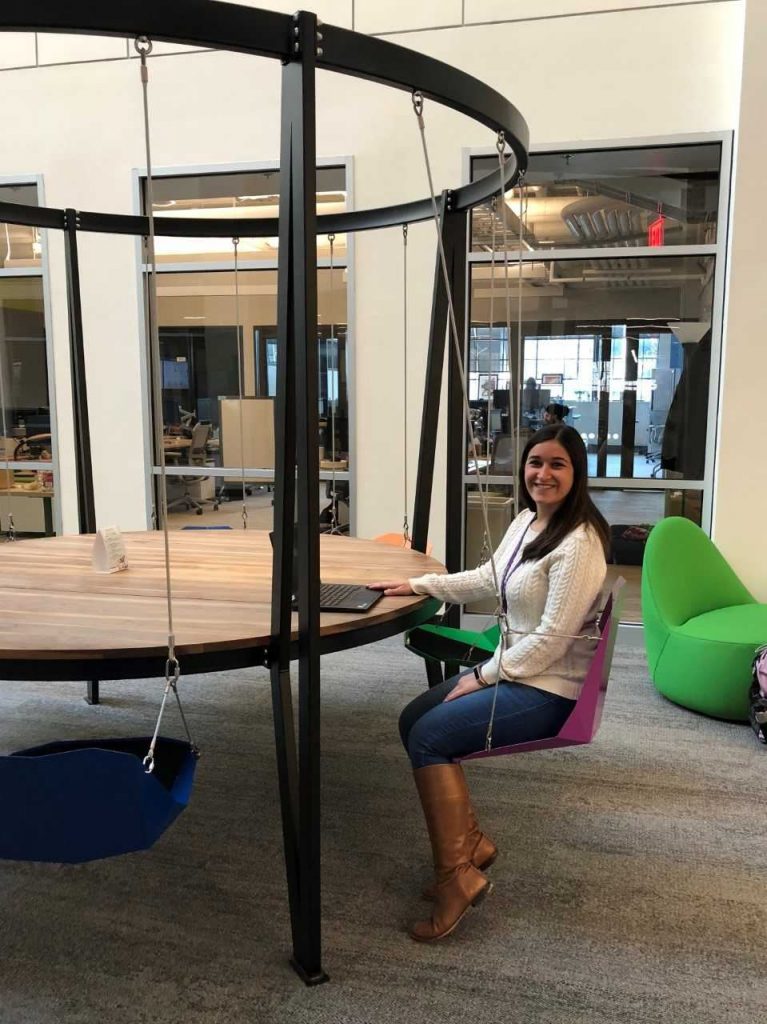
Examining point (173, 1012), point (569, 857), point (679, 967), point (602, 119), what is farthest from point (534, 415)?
point (173, 1012)

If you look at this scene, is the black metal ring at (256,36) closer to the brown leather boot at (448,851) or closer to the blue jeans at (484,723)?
the blue jeans at (484,723)

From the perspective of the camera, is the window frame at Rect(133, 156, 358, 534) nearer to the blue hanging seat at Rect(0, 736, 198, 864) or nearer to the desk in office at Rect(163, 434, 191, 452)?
the desk in office at Rect(163, 434, 191, 452)

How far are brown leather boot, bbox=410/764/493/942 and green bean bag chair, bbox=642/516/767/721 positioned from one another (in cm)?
182

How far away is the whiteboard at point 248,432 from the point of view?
516cm

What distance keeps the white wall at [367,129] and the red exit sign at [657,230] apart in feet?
1.43

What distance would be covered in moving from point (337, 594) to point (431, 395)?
4.01 ft

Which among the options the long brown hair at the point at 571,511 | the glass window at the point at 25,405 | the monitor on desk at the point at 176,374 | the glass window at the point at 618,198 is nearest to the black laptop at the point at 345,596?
the long brown hair at the point at 571,511

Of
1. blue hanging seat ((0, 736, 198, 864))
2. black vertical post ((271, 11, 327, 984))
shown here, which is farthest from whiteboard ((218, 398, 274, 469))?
blue hanging seat ((0, 736, 198, 864))

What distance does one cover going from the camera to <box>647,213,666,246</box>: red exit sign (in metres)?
4.42

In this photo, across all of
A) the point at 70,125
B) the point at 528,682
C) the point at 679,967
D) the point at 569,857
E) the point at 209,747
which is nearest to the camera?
the point at 679,967

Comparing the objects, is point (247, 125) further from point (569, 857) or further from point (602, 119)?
point (569, 857)

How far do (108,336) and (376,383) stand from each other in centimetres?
175

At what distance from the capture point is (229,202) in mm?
5020

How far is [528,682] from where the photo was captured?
217 cm
